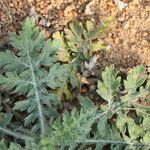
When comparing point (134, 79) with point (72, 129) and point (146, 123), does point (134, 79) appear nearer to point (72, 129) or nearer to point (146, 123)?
point (146, 123)

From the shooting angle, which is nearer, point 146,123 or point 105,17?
point 146,123

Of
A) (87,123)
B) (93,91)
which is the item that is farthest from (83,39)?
(87,123)

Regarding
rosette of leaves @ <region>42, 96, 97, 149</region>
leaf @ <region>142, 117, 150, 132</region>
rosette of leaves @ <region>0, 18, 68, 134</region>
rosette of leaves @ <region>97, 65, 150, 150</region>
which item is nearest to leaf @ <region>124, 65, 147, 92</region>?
rosette of leaves @ <region>97, 65, 150, 150</region>

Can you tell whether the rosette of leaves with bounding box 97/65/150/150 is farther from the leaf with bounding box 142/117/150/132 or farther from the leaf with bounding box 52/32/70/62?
the leaf with bounding box 52/32/70/62

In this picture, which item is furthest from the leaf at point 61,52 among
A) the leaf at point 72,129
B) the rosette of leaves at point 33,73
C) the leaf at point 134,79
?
the leaf at point 72,129

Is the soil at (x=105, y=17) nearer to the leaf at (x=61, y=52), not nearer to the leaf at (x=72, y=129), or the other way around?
the leaf at (x=61, y=52)

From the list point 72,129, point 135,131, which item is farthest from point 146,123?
point 72,129
